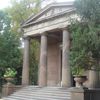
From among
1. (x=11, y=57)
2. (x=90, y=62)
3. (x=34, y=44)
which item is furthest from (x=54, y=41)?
(x=90, y=62)

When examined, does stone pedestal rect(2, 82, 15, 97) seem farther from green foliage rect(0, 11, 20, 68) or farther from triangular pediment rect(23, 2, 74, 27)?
triangular pediment rect(23, 2, 74, 27)

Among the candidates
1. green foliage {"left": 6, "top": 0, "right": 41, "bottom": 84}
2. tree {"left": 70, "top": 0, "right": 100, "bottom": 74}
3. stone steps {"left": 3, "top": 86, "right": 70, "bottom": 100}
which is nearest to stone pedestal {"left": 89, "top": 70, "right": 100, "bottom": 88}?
stone steps {"left": 3, "top": 86, "right": 70, "bottom": 100}

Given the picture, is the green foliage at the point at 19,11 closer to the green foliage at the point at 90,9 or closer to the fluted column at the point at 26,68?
the fluted column at the point at 26,68

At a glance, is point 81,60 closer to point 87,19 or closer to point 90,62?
point 90,62

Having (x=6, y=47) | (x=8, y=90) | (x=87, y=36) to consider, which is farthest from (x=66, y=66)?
(x=6, y=47)

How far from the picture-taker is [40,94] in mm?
21703

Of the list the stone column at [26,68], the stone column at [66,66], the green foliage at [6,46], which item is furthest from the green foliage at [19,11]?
the stone column at [66,66]

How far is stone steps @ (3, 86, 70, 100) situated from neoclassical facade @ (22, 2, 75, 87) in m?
0.89

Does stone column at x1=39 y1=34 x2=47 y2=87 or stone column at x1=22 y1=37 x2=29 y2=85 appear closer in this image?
stone column at x1=39 y1=34 x2=47 y2=87

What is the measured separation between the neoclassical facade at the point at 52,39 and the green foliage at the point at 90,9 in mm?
5738

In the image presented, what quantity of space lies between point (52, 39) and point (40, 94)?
327 inches

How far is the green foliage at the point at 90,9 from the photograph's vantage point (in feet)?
46.5

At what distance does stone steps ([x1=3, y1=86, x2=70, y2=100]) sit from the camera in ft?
65.2

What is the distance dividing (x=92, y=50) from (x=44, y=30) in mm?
10673
